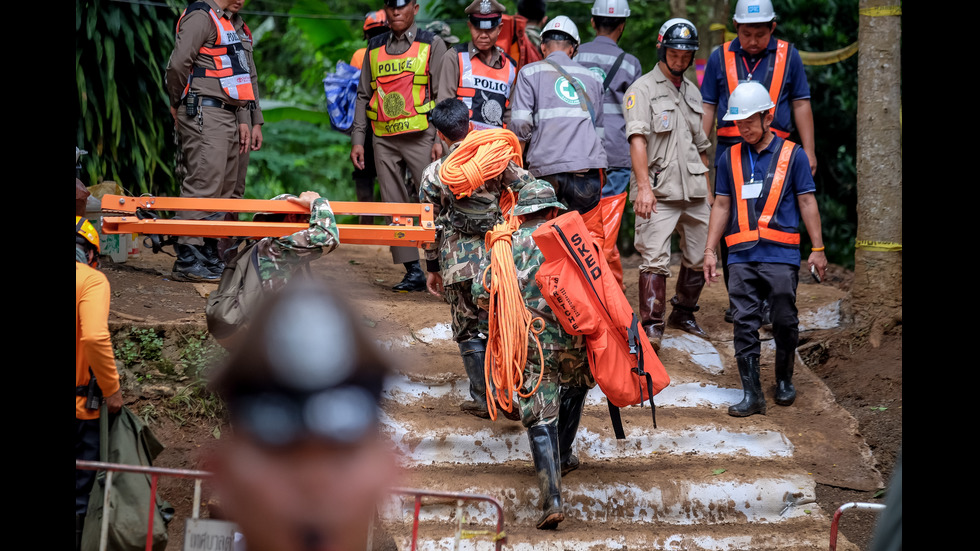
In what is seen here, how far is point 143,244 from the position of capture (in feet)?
28.5

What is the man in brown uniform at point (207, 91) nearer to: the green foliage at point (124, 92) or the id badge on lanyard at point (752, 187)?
the green foliage at point (124, 92)

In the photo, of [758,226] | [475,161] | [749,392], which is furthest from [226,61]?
[749,392]

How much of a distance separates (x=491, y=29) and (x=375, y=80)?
103cm

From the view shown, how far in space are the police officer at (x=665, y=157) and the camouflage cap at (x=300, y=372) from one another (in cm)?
495

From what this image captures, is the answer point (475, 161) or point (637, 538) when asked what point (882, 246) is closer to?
point (637, 538)

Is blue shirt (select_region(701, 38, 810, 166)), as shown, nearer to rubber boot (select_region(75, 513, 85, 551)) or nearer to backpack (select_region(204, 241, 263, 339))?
backpack (select_region(204, 241, 263, 339))

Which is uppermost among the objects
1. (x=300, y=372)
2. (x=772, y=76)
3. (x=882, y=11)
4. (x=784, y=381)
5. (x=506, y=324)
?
(x=882, y=11)

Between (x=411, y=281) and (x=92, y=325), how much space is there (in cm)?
362

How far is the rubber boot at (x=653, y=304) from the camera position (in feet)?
21.4

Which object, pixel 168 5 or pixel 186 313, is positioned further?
pixel 168 5

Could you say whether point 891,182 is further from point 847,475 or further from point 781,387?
point 847,475

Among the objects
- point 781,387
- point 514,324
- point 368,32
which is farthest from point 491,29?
point 781,387

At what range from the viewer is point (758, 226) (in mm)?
5785

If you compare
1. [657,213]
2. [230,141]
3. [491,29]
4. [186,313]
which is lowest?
[186,313]
